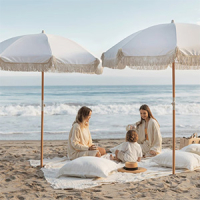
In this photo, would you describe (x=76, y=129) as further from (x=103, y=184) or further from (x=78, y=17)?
(x=78, y=17)

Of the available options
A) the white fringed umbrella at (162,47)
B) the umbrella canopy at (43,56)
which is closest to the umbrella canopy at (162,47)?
the white fringed umbrella at (162,47)

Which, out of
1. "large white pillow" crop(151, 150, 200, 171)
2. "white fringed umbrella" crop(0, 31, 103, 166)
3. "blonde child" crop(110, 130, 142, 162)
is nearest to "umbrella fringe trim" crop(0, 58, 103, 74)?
"white fringed umbrella" crop(0, 31, 103, 166)

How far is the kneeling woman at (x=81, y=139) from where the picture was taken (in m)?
6.22

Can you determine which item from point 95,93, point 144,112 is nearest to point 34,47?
point 144,112

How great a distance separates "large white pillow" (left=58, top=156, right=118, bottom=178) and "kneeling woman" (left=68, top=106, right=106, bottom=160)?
2.73 ft

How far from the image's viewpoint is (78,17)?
26.0m

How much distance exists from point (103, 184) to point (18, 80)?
103ft

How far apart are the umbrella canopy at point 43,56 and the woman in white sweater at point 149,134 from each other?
171cm

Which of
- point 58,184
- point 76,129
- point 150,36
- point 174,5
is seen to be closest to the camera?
point 58,184

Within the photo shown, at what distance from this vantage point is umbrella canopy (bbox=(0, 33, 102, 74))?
214 inches

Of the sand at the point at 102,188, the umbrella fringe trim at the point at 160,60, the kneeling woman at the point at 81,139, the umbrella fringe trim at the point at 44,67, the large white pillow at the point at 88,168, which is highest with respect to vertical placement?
the umbrella fringe trim at the point at 160,60

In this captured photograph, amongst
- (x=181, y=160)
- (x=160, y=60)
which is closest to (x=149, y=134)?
(x=181, y=160)

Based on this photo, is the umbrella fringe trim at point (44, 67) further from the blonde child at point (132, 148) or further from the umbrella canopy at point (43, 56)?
the blonde child at point (132, 148)

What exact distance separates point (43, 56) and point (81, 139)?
5.74ft
